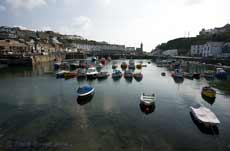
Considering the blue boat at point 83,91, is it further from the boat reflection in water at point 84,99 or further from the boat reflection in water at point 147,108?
the boat reflection in water at point 147,108

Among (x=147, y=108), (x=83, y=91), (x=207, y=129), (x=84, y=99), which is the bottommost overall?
(x=207, y=129)

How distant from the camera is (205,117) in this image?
63.1 ft

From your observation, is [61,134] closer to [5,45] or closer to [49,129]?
[49,129]

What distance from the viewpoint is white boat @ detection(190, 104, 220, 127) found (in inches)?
712

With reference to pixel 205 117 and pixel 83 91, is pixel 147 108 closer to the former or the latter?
pixel 205 117

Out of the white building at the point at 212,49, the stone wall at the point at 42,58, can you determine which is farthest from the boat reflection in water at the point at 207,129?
the white building at the point at 212,49

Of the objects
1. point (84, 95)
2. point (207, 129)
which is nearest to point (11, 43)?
point (84, 95)

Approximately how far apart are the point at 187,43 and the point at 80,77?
14575 cm

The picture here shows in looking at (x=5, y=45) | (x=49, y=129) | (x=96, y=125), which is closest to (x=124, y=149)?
(x=96, y=125)

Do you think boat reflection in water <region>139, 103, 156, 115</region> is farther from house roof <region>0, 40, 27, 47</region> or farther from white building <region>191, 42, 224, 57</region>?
white building <region>191, 42, 224, 57</region>

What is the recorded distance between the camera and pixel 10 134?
1702 centimetres

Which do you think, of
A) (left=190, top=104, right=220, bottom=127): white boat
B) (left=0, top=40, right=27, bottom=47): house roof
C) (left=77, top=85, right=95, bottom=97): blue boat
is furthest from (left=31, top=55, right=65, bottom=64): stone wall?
(left=190, top=104, right=220, bottom=127): white boat

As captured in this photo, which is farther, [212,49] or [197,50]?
[197,50]

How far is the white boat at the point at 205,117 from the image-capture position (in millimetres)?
18078
